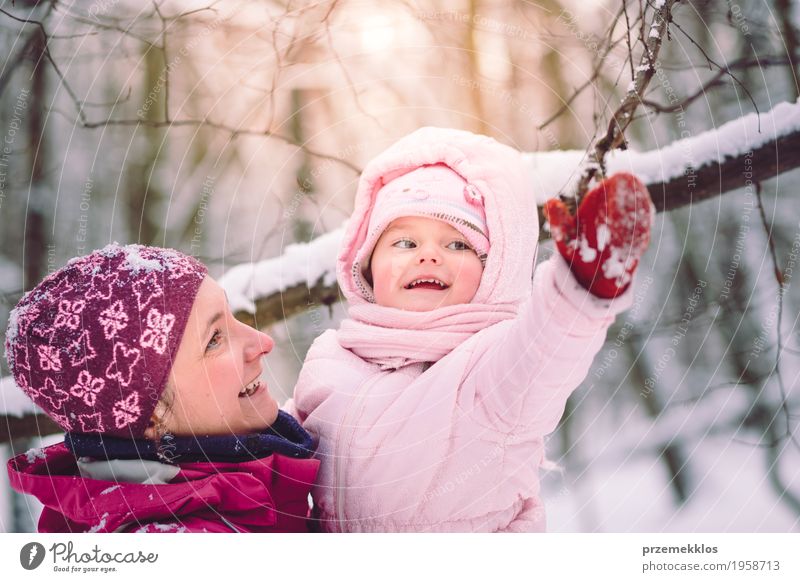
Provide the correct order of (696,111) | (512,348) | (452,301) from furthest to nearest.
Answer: (696,111)
(452,301)
(512,348)

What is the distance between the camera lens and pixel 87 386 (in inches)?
28.5

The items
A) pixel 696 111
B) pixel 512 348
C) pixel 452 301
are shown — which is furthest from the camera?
pixel 696 111

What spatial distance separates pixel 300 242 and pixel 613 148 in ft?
1.24

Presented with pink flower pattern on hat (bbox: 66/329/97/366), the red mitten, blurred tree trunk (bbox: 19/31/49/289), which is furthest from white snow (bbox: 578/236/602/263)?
blurred tree trunk (bbox: 19/31/49/289)

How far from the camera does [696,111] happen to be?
0.92 metres

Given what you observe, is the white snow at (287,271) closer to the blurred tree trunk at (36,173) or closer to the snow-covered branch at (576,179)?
the snow-covered branch at (576,179)

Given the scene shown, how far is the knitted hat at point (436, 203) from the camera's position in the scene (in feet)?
2.67

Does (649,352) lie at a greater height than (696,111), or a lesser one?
lesser

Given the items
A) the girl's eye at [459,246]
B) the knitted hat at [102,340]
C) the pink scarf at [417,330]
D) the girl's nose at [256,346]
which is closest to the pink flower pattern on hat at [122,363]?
the knitted hat at [102,340]

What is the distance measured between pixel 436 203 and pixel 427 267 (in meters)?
0.07

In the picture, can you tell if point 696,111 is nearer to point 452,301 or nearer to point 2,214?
point 452,301

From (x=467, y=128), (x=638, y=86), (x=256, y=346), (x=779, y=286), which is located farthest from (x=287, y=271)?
(x=779, y=286)
